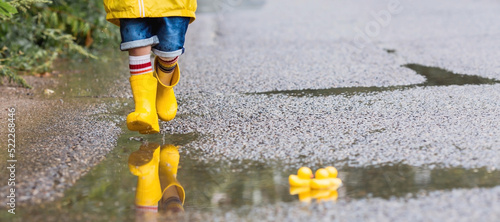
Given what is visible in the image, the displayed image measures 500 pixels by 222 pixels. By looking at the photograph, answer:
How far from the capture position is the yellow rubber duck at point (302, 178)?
6.86 ft

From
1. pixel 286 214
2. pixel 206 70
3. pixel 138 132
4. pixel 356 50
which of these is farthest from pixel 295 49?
pixel 286 214

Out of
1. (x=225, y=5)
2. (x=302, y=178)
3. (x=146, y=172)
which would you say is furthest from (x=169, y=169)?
(x=225, y=5)

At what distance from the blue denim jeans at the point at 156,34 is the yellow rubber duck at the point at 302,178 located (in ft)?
3.54

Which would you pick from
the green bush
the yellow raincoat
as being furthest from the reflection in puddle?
the green bush

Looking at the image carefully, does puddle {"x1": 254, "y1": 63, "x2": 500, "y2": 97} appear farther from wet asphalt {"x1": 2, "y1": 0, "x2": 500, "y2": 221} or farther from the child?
the child

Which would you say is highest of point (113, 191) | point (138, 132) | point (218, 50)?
point (113, 191)

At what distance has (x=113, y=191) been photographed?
6.85 ft

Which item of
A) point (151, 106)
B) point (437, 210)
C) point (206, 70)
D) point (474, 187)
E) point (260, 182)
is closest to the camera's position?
point (437, 210)

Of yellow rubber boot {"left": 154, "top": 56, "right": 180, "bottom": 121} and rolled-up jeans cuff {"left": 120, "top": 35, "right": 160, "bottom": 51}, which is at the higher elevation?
rolled-up jeans cuff {"left": 120, "top": 35, "right": 160, "bottom": 51}

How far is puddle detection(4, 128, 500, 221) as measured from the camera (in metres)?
1.91

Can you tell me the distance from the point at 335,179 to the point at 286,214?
0.32 m

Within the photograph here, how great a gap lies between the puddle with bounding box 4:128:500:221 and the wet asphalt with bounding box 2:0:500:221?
0.19 feet

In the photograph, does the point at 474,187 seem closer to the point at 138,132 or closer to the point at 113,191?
the point at 113,191

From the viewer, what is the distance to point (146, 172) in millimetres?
2312
